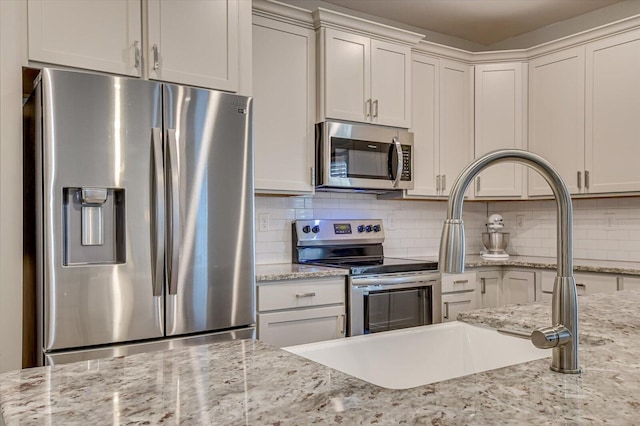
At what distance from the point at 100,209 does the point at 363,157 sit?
185 cm

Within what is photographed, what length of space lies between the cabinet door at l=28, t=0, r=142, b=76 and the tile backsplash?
4.61 feet

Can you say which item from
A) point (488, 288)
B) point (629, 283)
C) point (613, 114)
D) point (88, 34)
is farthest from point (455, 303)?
point (88, 34)

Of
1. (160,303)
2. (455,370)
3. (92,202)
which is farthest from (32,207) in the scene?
(455,370)

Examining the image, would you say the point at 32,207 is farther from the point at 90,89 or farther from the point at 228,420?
the point at 228,420

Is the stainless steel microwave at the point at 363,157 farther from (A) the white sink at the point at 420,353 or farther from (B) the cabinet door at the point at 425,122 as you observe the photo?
(A) the white sink at the point at 420,353

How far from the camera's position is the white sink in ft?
3.72

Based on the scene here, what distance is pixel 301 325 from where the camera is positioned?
2828mm

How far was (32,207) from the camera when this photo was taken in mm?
2168

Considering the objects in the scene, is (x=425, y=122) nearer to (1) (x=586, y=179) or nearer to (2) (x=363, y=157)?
(2) (x=363, y=157)

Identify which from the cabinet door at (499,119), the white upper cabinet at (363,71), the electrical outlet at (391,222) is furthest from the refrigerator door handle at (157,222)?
the cabinet door at (499,119)

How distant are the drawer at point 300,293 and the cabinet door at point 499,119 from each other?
5.66ft

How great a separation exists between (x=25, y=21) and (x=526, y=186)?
343cm

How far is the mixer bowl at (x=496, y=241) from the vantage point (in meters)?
4.11

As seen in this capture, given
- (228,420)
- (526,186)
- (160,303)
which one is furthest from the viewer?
(526,186)
